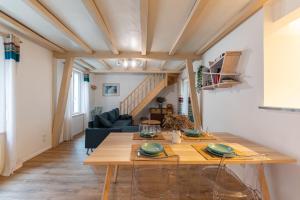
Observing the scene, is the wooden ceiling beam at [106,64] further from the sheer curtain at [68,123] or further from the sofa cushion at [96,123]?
the sofa cushion at [96,123]

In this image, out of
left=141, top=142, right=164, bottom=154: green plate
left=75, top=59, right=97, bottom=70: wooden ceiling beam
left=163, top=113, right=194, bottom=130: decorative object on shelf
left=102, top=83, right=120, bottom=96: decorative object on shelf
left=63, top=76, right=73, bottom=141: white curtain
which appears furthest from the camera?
left=102, top=83, right=120, bottom=96: decorative object on shelf

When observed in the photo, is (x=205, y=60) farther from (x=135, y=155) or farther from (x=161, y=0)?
(x=135, y=155)

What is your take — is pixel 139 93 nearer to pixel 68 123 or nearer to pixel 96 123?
pixel 68 123

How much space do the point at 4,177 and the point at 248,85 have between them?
12.6ft

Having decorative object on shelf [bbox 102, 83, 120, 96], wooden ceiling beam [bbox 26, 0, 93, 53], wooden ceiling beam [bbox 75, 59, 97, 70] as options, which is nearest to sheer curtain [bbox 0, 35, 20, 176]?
wooden ceiling beam [bbox 26, 0, 93, 53]

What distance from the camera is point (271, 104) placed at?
2135 millimetres

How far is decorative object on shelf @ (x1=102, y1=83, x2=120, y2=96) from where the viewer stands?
7.90 m

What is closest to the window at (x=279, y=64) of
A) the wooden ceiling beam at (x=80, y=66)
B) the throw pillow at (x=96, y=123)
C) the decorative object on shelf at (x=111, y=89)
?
the throw pillow at (x=96, y=123)

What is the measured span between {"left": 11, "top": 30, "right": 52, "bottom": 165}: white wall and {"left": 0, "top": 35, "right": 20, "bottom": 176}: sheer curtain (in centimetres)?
27

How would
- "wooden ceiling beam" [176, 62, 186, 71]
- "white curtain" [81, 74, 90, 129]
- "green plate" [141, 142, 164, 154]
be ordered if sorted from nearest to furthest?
"green plate" [141, 142, 164, 154] < "wooden ceiling beam" [176, 62, 186, 71] < "white curtain" [81, 74, 90, 129]

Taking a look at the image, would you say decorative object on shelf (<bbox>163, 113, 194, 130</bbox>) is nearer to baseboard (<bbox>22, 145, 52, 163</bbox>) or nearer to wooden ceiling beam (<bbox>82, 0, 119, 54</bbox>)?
wooden ceiling beam (<bbox>82, 0, 119, 54</bbox>)

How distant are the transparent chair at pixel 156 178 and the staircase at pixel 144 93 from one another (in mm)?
5738

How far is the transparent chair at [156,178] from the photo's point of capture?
150cm

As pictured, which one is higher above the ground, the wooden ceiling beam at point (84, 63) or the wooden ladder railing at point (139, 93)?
the wooden ceiling beam at point (84, 63)
